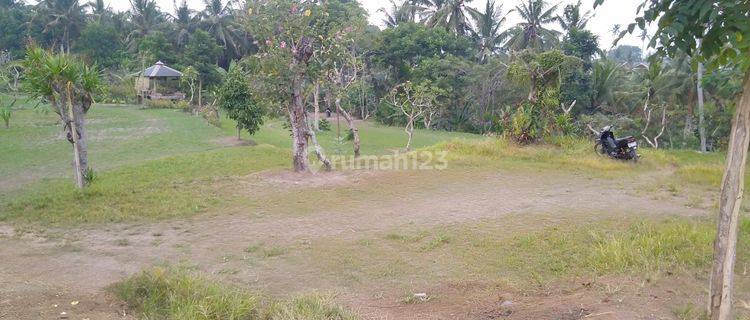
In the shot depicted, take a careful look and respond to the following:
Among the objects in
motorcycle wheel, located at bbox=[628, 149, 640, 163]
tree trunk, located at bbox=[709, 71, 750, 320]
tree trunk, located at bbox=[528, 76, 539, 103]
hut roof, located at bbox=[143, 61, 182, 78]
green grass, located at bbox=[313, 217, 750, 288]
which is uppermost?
hut roof, located at bbox=[143, 61, 182, 78]

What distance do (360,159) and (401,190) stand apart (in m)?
3.34

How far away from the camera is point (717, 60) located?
3.66 meters

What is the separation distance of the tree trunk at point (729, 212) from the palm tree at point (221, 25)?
40728 millimetres

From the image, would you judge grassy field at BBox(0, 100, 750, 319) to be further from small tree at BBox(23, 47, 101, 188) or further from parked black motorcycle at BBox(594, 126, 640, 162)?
small tree at BBox(23, 47, 101, 188)

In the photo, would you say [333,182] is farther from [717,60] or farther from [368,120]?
[368,120]

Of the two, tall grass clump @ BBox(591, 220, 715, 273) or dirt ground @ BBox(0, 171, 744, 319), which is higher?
tall grass clump @ BBox(591, 220, 715, 273)

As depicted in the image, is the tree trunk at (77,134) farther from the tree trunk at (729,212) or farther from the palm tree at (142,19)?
the palm tree at (142,19)

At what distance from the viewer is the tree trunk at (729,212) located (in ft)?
10.9

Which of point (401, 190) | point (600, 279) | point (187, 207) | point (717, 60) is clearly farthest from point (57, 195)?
point (717, 60)

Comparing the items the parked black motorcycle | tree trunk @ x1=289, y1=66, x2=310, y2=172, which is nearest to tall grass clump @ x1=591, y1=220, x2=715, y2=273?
tree trunk @ x1=289, y1=66, x2=310, y2=172

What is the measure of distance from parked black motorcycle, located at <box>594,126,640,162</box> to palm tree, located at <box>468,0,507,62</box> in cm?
2066

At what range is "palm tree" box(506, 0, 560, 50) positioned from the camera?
30000 mm

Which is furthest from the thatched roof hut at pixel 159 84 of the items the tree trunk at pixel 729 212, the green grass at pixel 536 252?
the tree trunk at pixel 729 212

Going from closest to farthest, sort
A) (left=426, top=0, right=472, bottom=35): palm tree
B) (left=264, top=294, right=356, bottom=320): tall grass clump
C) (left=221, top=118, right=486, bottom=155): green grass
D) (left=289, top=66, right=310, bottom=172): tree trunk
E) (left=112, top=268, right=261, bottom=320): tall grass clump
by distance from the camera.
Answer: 1. (left=264, top=294, right=356, bottom=320): tall grass clump
2. (left=112, top=268, right=261, bottom=320): tall grass clump
3. (left=289, top=66, right=310, bottom=172): tree trunk
4. (left=221, top=118, right=486, bottom=155): green grass
5. (left=426, top=0, right=472, bottom=35): palm tree
